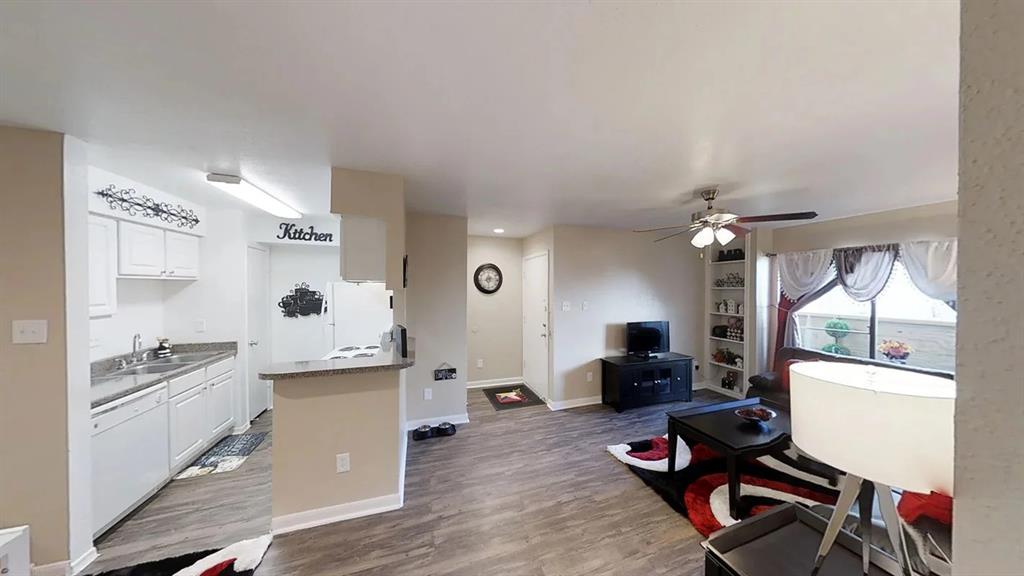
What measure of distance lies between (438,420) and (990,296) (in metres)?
3.86

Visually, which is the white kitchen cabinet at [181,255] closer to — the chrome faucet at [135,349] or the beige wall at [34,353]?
the chrome faucet at [135,349]

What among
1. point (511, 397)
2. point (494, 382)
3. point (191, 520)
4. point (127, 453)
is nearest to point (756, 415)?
point (511, 397)

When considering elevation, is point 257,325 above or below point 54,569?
above

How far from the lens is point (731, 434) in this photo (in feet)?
7.80

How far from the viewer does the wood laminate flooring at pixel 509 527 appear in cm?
187

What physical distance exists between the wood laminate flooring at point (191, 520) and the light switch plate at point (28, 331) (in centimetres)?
126

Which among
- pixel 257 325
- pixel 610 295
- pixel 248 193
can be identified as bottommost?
pixel 257 325

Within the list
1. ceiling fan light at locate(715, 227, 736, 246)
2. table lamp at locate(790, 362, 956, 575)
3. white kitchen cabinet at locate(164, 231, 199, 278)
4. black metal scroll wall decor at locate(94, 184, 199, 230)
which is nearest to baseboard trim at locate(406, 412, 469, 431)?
A: white kitchen cabinet at locate(164, 231, 199, 278)

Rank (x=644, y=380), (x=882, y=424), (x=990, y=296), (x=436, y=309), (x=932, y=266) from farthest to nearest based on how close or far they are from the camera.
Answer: (x=644, y=380) < (x=436, y=309) < (x=932, y=266) < (x=882, y=424) < (x=990, y=296)

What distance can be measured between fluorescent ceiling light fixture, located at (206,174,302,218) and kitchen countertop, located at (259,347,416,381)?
4.47 feet

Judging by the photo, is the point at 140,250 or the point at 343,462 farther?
the point at 140,250

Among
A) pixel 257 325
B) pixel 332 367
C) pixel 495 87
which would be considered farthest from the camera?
pixel 257 325

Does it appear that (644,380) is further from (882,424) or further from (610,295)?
(882,424)

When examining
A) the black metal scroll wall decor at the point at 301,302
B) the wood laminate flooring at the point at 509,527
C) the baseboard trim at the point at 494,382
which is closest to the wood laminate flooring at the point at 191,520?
the wood laminate flooring at the point at 509,527
